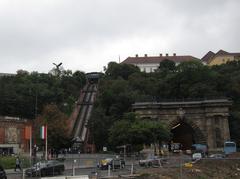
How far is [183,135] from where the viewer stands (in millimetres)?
97812

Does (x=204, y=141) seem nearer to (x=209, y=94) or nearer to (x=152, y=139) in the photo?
(x=209, y=94)

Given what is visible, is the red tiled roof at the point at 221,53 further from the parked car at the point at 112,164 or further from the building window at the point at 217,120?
the parked car at the point at 112,164

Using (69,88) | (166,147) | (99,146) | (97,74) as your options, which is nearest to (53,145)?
(99,146)

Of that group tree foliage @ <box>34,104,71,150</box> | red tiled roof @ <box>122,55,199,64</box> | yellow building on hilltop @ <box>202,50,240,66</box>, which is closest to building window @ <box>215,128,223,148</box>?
tree foliage @ <box>34,104,71,150</box>

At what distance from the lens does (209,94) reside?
3765 inches

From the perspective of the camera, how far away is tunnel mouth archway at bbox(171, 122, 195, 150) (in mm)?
92019

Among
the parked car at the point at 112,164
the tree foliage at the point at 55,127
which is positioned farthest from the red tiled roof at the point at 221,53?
the parked car at the point at 112,164

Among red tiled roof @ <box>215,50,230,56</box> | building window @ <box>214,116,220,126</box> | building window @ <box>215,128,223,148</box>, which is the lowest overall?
building window @ <box>215,128,223,148</box>

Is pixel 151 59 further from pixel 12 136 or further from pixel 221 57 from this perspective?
pixel 12 136

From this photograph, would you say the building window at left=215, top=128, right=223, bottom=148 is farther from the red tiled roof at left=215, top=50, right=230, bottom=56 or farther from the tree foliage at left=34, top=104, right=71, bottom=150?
the red tiled roof at left=215, top=50, right=230, bottom=56

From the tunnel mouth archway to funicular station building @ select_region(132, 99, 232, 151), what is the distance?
288 centimetres

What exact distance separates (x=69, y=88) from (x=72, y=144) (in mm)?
45370

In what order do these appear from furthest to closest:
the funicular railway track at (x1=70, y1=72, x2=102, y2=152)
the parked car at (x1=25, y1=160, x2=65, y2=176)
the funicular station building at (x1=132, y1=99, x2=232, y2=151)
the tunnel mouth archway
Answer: the funicular railway track at (x1=70, y1=72, x2=102, y2=152) < the tunnel mouth archway < the funicular station building at (x1=132, y1=99, x2=232, y2=151) < the parked car at (x1=25, y1=160, x2=65, y2=176)

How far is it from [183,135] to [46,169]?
63.7 metres
